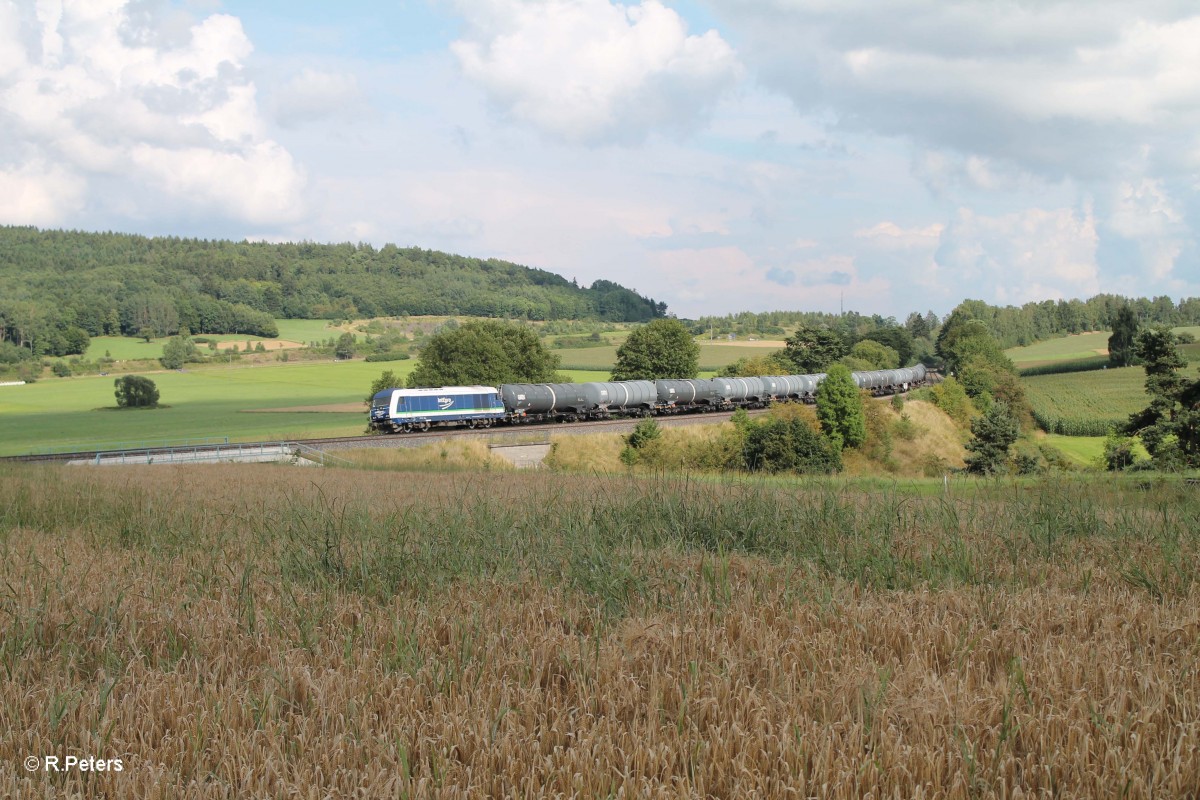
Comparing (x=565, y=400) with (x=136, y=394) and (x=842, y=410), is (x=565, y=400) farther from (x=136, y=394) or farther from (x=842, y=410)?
(x=136, y=394)

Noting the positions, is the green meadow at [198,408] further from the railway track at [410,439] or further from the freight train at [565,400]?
the railway track at [410,439]

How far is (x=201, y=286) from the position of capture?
500ft

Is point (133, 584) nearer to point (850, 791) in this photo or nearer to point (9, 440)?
point (850, 791)

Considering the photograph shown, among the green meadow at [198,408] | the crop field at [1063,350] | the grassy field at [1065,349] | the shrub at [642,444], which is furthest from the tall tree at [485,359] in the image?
the crop field at [1063,350]

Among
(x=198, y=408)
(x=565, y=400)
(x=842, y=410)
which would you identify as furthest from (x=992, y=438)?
(x=198, y=408)

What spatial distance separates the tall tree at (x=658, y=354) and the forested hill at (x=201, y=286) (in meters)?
75.2

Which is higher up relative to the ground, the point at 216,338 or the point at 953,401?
the point at 216,338

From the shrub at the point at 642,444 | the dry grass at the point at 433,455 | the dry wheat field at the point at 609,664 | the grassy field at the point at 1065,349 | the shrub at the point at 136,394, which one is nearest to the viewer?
the dry wheat field at the point at 609,664

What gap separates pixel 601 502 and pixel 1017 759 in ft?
22.7

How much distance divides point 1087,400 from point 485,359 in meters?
58.0

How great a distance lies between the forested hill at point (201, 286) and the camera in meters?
129

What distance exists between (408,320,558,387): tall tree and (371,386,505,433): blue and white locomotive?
18.9 metres

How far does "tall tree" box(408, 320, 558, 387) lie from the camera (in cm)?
7466

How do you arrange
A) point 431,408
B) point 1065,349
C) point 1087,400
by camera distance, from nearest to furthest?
point 431,408
point 1087,400
point 1065,349
